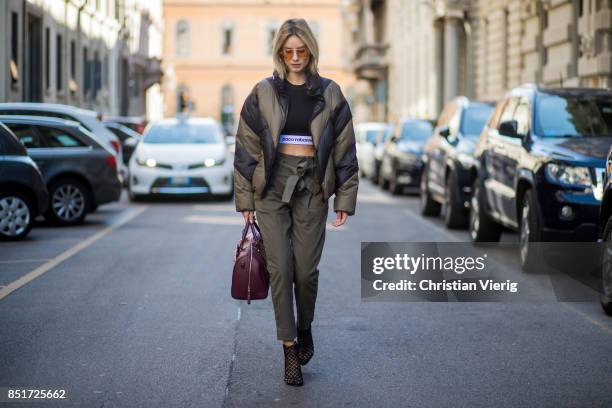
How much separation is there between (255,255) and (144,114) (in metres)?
60.3

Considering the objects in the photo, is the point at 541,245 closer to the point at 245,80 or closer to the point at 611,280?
the point at 611,280

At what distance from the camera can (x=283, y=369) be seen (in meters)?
7.29

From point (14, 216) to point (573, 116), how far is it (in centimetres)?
666

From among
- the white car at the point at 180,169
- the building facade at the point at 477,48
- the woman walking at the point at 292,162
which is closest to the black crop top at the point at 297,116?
the woman walking at the point at 292,162

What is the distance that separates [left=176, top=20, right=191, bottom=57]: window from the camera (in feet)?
324

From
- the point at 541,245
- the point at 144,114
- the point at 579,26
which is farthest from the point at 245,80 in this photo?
the point at 541,245

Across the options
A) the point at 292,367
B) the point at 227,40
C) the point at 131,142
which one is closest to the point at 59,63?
the point at 131,142

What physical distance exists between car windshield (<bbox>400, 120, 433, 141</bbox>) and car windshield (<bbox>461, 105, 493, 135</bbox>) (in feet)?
27.9

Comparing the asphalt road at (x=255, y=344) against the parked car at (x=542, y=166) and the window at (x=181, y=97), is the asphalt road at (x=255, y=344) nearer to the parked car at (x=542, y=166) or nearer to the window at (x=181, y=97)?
the parked car at (x=542, y=166)

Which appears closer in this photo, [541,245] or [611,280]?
[611,280]

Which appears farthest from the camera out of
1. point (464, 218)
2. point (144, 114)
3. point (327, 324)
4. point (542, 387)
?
point (144, 114)

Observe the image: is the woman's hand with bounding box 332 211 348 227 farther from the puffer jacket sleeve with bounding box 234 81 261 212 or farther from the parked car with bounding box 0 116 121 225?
the parked car with bounding box 0 116 121 225

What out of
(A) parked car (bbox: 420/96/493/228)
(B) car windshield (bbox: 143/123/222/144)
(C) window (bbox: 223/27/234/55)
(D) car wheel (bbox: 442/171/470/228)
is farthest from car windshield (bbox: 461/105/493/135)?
(C) window (bbox: 223/27/234/55)

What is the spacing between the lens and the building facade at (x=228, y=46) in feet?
325
